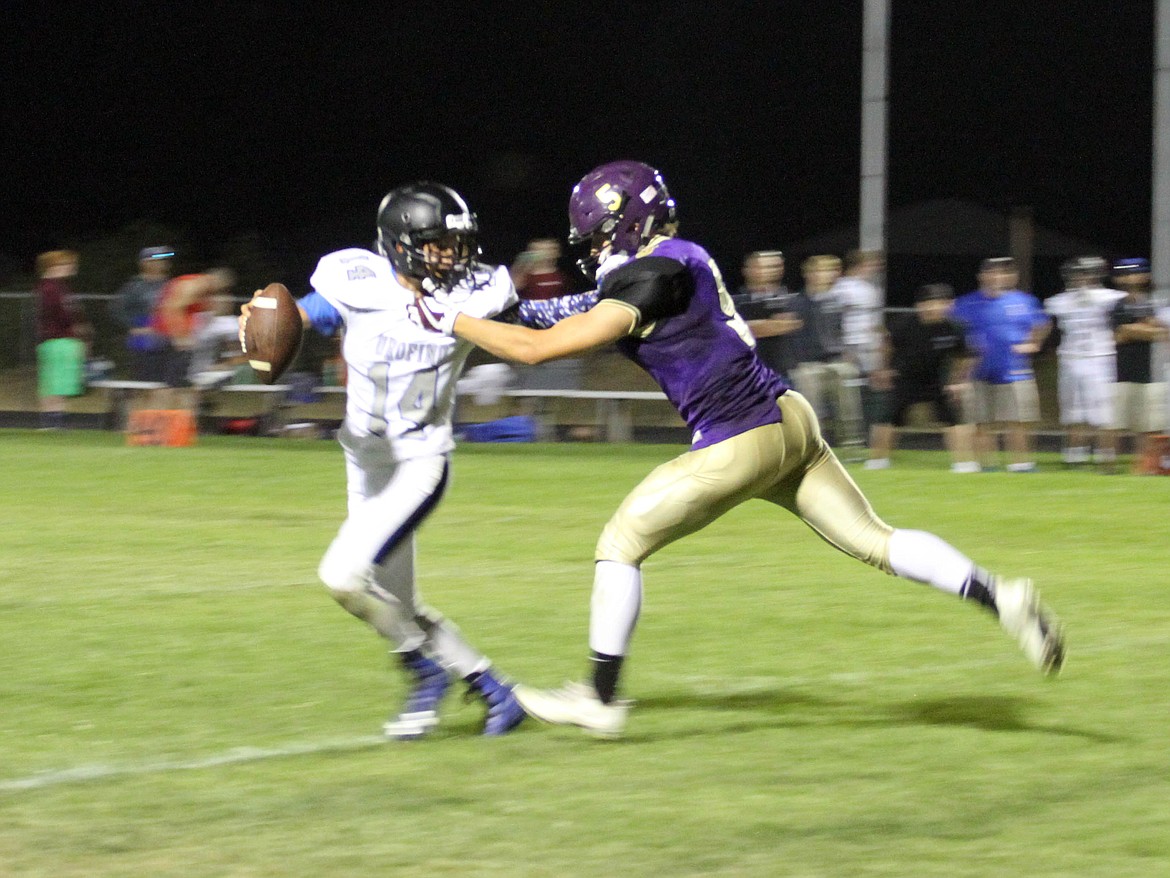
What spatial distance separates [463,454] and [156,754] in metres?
10.7

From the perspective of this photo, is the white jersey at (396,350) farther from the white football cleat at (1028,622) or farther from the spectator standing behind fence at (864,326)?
the spectator standing behind fence at (864,326)

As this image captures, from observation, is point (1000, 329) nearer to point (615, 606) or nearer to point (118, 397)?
point (118, 397)

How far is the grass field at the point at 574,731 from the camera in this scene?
4598mm

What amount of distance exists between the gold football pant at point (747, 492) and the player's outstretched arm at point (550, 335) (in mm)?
457

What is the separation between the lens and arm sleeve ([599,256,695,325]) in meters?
5.54

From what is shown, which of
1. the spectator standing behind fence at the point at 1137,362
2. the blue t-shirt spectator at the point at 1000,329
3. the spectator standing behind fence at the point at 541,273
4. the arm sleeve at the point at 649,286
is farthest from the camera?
the spectator standing behind fence at the point at 541,273

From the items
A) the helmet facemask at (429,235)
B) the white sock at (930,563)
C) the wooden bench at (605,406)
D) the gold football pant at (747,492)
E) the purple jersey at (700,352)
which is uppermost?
the helmet facemask at (429,235)

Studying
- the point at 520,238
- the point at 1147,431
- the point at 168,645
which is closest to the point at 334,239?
the point at 520,238

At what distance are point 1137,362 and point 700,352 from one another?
10.6 meters

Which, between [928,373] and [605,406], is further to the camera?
[605,406]

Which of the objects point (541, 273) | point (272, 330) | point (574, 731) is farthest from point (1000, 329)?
point (272, 330)

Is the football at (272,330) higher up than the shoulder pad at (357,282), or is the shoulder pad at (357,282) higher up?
the shoulder pad at (357,282)

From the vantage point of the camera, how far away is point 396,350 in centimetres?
565

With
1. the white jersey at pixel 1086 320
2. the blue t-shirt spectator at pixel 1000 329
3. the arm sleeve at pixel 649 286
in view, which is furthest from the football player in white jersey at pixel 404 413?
the white jersey at pixel 1086 320
